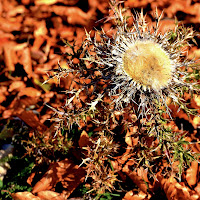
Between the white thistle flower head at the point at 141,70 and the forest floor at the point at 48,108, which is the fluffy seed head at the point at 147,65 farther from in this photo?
the forest floor at the point at 48,108

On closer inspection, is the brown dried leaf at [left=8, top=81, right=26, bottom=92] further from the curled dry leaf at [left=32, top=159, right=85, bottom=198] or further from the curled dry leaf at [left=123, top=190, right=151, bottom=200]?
the curled dry leaf at [left=123, top=190, right=151, bottom=200]

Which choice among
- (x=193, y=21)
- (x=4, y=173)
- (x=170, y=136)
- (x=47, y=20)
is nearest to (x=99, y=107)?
(x=170, y=136)

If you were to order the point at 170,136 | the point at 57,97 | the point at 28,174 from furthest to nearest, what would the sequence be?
the point at 57,97 → the point at 28,174 → the point at 170,136

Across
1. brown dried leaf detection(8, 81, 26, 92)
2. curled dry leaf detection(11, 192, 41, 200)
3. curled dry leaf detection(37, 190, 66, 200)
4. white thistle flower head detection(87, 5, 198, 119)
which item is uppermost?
white thistle flower head detection(87, 5, 198, 119)

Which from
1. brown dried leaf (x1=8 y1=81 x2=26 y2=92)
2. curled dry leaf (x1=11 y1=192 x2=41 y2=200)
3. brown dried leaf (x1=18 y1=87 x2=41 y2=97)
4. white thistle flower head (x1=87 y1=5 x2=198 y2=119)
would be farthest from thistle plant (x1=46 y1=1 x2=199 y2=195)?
brown dried leaf (x1=8 y1=81 x2=26 y2=92)

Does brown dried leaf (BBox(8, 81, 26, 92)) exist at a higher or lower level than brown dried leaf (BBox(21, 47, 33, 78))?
lower

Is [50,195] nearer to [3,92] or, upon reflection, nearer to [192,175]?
[192,175]

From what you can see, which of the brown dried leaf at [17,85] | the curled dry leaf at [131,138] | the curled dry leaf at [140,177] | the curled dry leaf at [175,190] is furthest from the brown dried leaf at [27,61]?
the curled dry leaf at [175,190]

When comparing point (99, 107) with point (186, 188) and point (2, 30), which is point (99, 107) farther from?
point (2, 30)

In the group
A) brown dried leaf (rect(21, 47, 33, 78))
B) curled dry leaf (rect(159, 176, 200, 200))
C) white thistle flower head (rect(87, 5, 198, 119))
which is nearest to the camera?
white thistle flower head (rect(87, 5, 198, 119))
